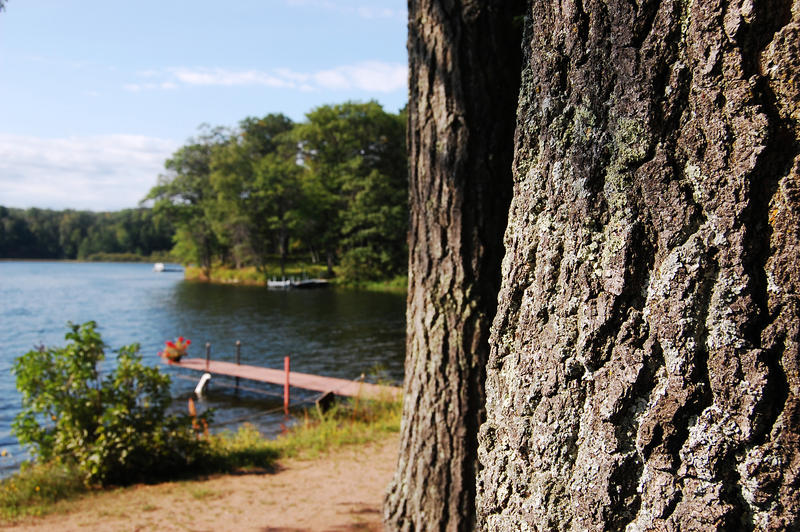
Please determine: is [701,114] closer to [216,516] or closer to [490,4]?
[490,4]

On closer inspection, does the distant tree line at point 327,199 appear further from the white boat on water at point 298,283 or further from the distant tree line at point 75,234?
the distant tree line at point 75,234

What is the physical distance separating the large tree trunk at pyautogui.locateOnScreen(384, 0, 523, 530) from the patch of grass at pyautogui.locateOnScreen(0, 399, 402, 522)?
4299 millimetres

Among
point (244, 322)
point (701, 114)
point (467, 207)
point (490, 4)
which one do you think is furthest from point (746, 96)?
point (244, 322)

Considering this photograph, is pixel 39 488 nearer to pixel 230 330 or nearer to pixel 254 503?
pixel 254 503

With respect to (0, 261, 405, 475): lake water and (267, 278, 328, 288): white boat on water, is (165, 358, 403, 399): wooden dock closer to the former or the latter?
(0, 261, 405, 475): lake water

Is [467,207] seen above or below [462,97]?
below

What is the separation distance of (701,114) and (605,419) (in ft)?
1.77

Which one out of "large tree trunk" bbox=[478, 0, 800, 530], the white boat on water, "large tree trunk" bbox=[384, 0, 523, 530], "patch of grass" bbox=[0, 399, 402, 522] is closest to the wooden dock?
"patch of grass" bbox=[0, 399, 402, 522]

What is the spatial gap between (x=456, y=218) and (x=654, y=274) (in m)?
2.34

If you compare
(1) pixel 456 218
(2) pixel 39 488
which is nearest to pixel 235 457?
(2) pixel 39 488

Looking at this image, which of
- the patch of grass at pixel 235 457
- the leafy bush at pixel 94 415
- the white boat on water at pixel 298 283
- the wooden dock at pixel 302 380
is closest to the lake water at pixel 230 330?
the wooden dock at pixel 302 380

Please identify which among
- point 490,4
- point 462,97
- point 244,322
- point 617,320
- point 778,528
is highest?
point 490,4

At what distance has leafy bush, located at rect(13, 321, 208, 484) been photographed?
7.29 metres

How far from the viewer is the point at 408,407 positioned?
3.55 m
